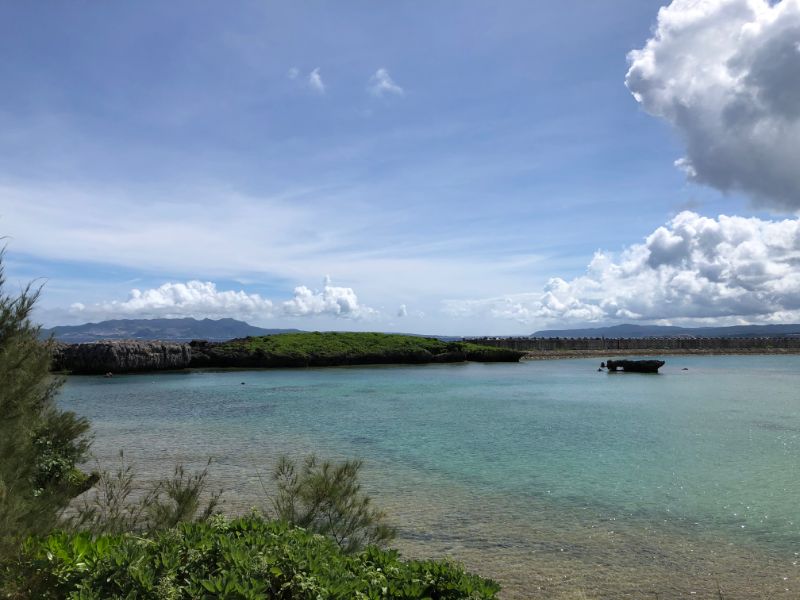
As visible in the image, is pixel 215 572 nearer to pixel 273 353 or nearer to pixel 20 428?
pixel 20 428

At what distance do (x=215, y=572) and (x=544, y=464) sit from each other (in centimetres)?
1452

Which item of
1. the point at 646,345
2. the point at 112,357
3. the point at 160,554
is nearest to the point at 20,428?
the point at 160,554

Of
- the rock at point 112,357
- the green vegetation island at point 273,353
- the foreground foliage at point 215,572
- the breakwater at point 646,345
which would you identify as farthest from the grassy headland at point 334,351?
the foreground foliage at point 215,572

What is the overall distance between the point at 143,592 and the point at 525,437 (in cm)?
2031

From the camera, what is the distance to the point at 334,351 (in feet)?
262

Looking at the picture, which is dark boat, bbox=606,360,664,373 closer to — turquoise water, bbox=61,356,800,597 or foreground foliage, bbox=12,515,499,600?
turquoise water, bbox=61,356,800,597

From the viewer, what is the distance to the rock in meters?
65.2

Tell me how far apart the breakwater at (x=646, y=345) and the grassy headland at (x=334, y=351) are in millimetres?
29474

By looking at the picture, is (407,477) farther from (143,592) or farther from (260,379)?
(260,379)

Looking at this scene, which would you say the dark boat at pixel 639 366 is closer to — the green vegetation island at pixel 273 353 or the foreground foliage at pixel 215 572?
the green vegetation island at pixel 273 353

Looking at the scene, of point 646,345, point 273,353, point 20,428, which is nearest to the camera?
point 20,428

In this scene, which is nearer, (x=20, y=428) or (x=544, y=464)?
(x=20, y=428)

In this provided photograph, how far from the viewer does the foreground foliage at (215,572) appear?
4582 millimetres

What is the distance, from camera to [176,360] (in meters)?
71.8
